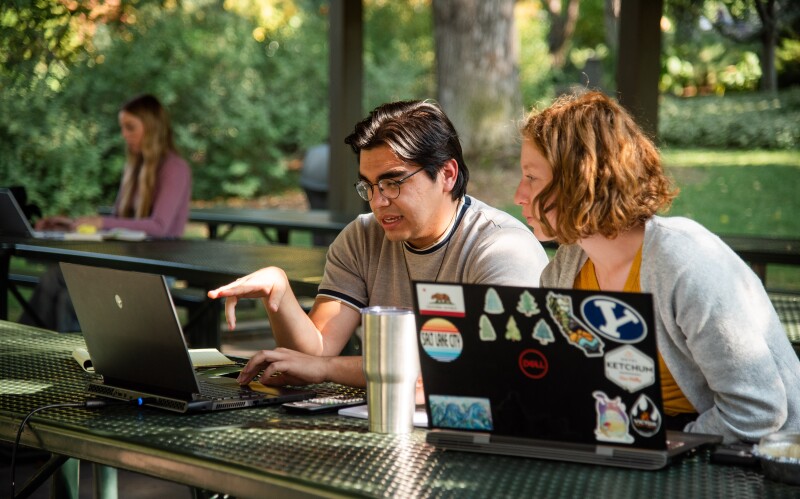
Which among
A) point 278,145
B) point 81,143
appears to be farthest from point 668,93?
point 81,143

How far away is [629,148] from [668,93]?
964cm

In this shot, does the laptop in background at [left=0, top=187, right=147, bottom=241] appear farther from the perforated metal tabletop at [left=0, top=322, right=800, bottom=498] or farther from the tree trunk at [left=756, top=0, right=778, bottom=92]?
the tree trunk at [left=756, top=0, right=778, bottom=92]

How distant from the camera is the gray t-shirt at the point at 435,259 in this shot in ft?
8.28

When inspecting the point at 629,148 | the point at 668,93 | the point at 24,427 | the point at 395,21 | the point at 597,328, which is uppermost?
the point at 395,21

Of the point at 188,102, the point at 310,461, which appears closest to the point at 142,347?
the point at 310,461

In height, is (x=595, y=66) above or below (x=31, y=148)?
above

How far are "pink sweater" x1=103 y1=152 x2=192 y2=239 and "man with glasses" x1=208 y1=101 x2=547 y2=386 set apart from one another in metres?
2.69

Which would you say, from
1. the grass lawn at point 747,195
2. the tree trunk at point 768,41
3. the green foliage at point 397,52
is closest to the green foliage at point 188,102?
the green foliage at point 397,52

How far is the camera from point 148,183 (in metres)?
5.41

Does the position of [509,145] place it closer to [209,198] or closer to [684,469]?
[209,198]

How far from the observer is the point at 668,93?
1127cm

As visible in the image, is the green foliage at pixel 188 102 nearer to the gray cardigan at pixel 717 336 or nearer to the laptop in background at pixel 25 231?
the laptop in background at pixel 25 231

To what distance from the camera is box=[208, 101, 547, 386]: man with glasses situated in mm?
2549

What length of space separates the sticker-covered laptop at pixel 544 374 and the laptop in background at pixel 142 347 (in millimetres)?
477
